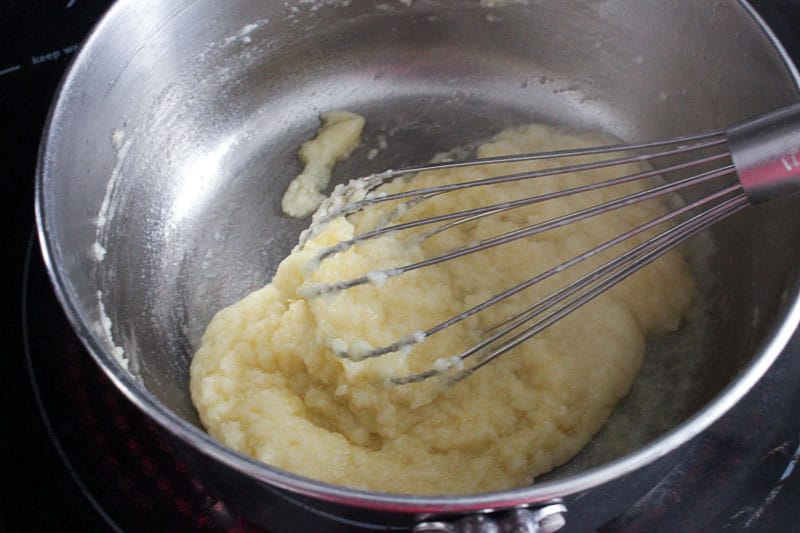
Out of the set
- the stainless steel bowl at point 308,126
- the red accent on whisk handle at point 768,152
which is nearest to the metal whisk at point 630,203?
the red accent on whisk handle at point 768,152

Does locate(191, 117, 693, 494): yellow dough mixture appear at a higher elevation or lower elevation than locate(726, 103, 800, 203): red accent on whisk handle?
lower

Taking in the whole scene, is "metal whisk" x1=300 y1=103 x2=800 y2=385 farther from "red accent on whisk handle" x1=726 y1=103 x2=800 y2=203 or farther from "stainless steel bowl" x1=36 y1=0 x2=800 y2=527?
"stainless steel bowl" x1=36 y1=0 x2=800 y2=527

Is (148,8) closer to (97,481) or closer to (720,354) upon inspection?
(97,481)

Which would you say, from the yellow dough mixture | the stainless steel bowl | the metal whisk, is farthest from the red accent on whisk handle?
the yellow dough mixture

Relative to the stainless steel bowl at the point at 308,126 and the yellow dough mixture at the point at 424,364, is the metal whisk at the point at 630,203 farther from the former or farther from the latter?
the stainless steel bowl at the point at 308,126

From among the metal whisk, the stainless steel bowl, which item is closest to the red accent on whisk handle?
the metal whisk

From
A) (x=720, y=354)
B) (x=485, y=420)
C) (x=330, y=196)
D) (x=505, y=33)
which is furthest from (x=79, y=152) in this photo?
(x=720, y=354)

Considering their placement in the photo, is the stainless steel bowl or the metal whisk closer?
the metal whisk
